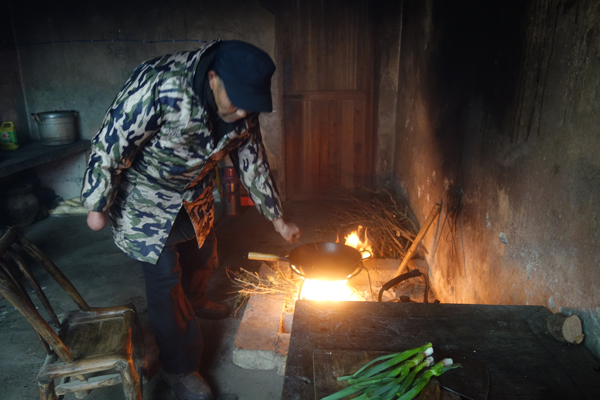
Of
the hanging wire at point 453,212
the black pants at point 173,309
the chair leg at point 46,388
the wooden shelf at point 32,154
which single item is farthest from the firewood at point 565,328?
the wooden shelf at point 32,154

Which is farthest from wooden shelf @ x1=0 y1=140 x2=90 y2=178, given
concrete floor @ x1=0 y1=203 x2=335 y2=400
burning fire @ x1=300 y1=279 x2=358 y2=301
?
burning fire @ x1=300 y1=279 x2=358 y2=301

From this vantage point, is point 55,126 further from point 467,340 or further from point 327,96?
point 467,340

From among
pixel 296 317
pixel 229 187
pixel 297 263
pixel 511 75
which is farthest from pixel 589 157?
pixel 229 187

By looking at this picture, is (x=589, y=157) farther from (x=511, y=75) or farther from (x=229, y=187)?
(x=229, y=187)

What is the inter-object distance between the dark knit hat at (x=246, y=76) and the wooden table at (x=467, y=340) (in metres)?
0.93

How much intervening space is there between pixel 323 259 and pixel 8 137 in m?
4.68

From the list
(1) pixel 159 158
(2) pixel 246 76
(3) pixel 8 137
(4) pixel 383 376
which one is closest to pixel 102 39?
(3) pixel 8 137

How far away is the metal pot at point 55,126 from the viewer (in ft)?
18.1

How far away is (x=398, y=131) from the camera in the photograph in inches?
226

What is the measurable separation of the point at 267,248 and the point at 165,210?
2525 millimetres

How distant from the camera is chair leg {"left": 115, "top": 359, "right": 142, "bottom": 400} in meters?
1.99

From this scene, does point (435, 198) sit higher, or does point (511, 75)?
point (511, 75)

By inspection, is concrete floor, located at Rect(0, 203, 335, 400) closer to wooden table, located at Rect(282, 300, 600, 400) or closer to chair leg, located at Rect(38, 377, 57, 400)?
chair leg, located at Rect(38, 377, 57, 400)

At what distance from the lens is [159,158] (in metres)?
2.17
